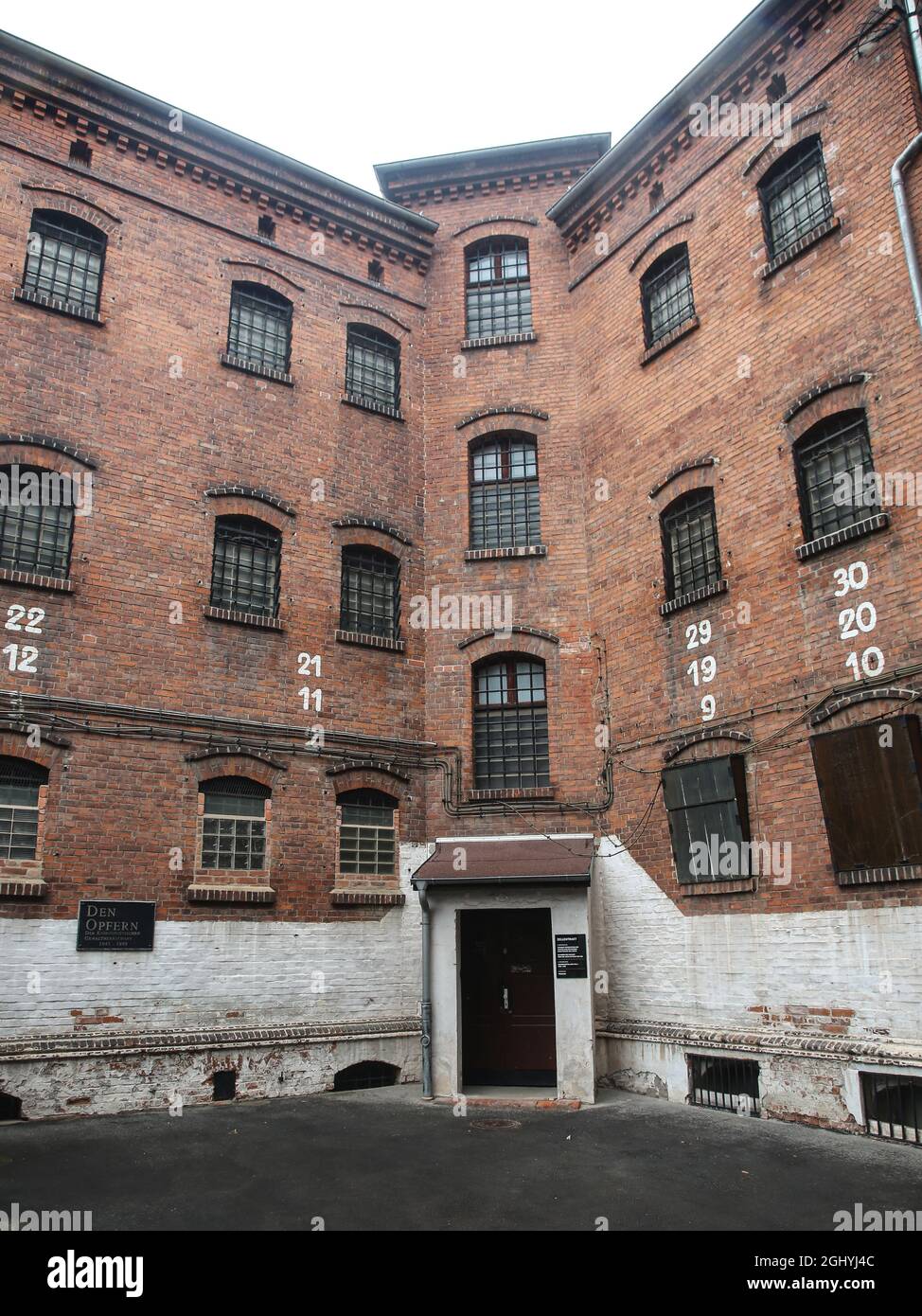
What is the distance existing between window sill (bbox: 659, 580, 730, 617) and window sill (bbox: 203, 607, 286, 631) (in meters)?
5.90

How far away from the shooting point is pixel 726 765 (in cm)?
1198

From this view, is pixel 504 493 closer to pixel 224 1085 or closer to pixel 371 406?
pixel 371 406

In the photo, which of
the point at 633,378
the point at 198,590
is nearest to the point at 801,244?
the point at 633,378

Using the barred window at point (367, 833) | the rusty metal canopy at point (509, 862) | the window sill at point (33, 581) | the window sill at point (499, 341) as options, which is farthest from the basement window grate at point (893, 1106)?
the window sill at point (499, 341)

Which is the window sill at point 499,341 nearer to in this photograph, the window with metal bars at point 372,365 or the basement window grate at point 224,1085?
the window with metal bars at point 372,365

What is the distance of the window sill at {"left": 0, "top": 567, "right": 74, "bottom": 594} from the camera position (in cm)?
1207

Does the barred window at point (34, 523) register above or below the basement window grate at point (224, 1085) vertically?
above

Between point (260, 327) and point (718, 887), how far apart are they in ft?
38.1

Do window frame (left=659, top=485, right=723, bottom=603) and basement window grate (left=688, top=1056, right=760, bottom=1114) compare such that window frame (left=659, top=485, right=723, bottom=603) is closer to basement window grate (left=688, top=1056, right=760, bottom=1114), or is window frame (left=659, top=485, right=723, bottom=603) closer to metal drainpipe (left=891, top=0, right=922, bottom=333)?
metal drainpipe (left=891, top=0, right=922, bottom=333)

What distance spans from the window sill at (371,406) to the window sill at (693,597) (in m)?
6.24

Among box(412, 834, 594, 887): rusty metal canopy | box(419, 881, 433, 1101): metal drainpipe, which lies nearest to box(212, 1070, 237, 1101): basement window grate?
box(419, 881, 433, 1101): metal drainpipe

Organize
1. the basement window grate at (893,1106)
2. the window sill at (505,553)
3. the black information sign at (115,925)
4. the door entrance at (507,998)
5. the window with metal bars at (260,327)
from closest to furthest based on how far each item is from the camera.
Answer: the basement window grate at (893,1106), the black information sign at (115,925), the door entrance at (507,998), the window with metal bars at (260,327), the window sill at (505,553)

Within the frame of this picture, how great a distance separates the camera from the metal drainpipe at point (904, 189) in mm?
10617
